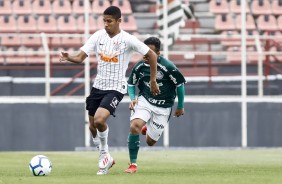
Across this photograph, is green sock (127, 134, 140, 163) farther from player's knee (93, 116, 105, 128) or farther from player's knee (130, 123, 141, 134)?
player's knee (93, 116, 105, 128)

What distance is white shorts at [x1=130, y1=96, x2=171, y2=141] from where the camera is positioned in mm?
15516

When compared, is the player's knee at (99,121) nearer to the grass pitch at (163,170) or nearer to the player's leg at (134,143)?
the grass pitch at (163,170)

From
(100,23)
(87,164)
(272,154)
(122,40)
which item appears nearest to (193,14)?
(100,23)

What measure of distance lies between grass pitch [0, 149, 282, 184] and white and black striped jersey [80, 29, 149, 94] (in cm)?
122

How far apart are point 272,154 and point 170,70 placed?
6665 millimetres

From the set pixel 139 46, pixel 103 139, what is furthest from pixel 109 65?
pixel 103 139

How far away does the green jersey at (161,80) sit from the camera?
15.6 meters

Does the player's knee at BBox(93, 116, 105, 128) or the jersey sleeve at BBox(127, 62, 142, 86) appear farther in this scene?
the jersey sleeve at BBox(127, 62, 142, 86)

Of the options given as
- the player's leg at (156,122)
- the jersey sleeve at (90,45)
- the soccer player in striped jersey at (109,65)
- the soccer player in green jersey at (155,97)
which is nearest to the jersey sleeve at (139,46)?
the soccer player in striped jersey at (109,65)

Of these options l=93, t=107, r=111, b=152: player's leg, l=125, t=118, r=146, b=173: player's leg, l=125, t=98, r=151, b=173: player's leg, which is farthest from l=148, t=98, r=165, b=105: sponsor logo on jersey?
l=93, t=107, r=111, b=152: player's leg

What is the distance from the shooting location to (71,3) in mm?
28328

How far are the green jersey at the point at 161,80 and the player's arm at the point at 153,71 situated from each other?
1.28m

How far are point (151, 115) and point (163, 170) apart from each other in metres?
1.06

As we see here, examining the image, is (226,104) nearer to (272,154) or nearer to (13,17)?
(272,154)
